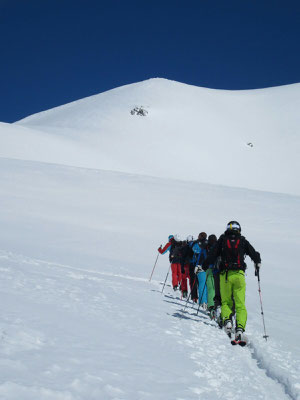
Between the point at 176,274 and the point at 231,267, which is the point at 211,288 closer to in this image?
the point at 231,267

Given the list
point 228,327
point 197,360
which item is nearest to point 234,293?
point 228,327

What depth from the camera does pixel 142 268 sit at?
1379 cm

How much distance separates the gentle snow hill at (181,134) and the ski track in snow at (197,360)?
37.9 m

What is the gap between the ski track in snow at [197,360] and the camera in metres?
2.92

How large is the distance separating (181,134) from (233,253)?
63175 millimetres

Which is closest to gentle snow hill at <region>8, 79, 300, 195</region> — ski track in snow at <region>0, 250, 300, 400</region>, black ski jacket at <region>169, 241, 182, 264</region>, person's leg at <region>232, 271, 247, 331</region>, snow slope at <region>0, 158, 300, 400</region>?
snow slope at <region>0, 158, 300, 400</region>

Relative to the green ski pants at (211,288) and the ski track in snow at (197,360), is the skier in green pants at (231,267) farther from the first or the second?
the green ski pants at (211,288)

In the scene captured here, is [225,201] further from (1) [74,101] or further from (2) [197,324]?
(1) [74,101]

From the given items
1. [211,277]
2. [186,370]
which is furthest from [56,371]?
[211,277]

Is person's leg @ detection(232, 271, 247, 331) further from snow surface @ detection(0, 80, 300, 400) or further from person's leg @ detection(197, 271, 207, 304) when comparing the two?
person's leg @ detection(197, 271, 207, 304)

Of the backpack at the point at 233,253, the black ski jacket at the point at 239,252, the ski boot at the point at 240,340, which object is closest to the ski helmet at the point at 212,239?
the black ski jacket at the point at 239,252

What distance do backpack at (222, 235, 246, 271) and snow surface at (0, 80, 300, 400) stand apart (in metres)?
1.08

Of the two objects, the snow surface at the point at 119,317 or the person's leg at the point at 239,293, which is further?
the person's leg at the point at 239,293

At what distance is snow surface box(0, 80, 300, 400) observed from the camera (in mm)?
3199
